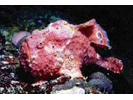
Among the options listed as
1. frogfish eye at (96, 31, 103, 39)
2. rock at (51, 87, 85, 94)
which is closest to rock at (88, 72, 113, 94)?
rock at (51, 87, 85, 94)

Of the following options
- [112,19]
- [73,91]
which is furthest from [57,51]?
[112,19]

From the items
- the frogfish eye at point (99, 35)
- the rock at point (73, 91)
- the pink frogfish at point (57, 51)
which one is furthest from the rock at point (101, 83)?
the frogfish eye at point (99, 35)

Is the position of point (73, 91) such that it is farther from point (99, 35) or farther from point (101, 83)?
point (99, 35)

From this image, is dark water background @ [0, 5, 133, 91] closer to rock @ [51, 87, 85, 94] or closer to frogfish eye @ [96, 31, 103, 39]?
frogfish eye @ [96, 31, 103, 39]

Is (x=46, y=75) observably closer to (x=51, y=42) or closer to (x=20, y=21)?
(x=51, y=42)

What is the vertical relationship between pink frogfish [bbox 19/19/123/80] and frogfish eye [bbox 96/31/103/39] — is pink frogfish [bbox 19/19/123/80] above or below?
below
